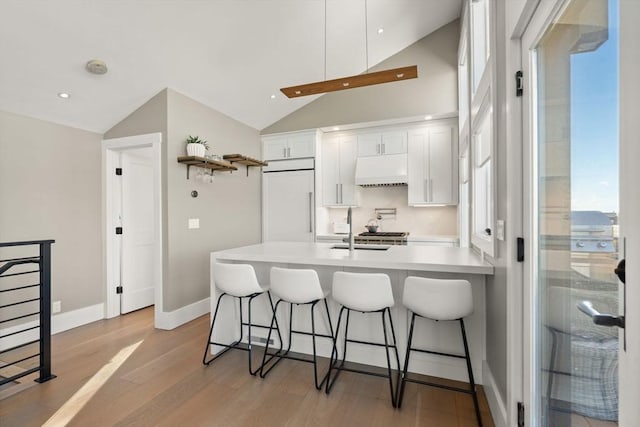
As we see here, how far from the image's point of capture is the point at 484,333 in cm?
214

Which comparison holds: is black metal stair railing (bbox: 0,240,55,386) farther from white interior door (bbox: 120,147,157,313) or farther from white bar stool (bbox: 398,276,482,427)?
white bar stool (bbox: 398,276,482,427)

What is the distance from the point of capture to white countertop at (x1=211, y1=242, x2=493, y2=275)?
1.98 m

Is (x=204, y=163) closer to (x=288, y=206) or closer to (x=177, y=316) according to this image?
(x=288, y=206)

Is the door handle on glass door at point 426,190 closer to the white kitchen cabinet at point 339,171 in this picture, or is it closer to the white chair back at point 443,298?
the white kitchen cabinet at point 339,171

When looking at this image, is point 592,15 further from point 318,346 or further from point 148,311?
point 148,311

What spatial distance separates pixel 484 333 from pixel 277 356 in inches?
63.0

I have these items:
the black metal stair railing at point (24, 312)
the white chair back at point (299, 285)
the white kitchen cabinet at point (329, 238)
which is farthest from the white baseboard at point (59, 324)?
the white kitchen cabinet at point (329, 238)

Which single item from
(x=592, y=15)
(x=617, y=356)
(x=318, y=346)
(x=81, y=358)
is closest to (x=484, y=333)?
(x=318, y=346)

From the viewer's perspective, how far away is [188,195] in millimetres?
3623

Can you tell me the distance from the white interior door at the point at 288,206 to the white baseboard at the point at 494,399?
313 cm

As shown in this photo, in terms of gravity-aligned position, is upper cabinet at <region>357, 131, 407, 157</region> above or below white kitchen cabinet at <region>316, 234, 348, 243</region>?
above

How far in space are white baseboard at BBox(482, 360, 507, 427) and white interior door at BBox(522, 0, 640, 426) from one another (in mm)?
305

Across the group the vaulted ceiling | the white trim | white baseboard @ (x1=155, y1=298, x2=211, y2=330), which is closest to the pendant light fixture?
the white trim

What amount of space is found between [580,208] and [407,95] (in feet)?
12.6
